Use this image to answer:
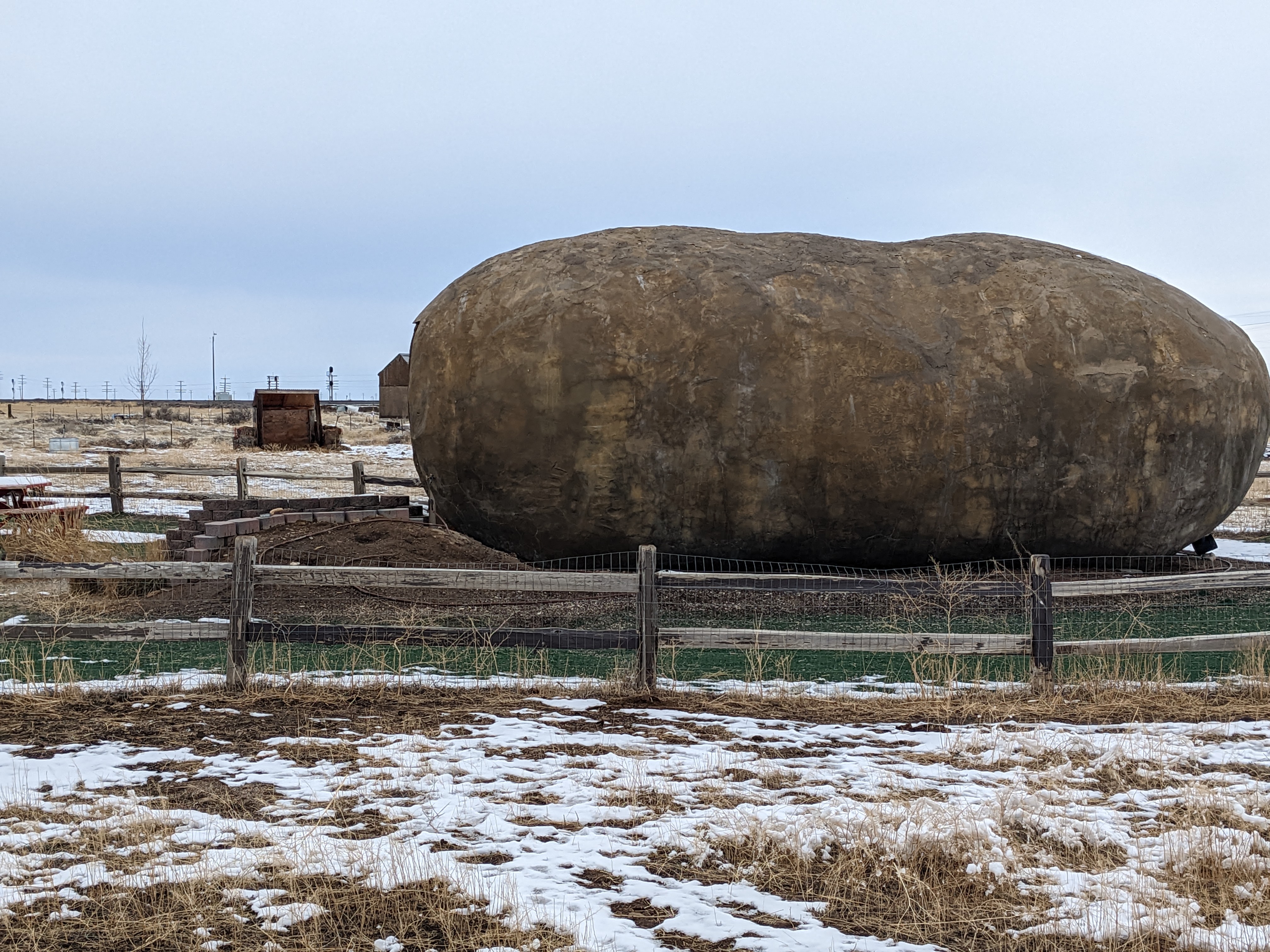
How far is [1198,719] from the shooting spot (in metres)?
5.93

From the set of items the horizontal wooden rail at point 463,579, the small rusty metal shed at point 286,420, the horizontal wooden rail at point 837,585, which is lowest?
the horizontal wooden rail at point 837,585

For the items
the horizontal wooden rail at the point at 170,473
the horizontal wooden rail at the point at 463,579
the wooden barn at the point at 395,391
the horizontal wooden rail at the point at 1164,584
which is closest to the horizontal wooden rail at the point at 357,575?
the horizontal wooden rail at the point at 463,579

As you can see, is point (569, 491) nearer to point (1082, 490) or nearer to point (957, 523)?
point (957, 523)

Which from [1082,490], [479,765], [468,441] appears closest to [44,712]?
[479,765]

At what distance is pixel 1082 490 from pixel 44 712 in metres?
8.21

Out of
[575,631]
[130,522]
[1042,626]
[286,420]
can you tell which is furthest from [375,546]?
[286,420]

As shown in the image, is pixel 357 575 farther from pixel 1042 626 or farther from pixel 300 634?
pixel 1042 626

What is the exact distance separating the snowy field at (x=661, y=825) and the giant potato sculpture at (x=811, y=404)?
3.83 metres

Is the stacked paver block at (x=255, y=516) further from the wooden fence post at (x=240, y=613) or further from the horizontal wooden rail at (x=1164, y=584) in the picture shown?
the horizontal wooden rail at (x=1164, y=584)

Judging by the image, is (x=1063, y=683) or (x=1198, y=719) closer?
(x=1198, y=719)

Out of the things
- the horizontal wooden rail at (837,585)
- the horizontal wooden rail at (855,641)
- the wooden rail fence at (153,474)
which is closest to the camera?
the horizontal wooden rail at (855,641)

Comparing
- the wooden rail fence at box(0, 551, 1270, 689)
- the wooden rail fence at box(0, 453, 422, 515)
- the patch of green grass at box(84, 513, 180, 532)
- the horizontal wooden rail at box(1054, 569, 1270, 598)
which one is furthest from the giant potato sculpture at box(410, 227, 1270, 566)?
the wooden rail fence at box(0, 453, 422, 515)

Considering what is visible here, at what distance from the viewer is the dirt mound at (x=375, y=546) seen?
1035cm

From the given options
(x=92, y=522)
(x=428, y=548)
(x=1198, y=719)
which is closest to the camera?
(x=1198, y=719)
